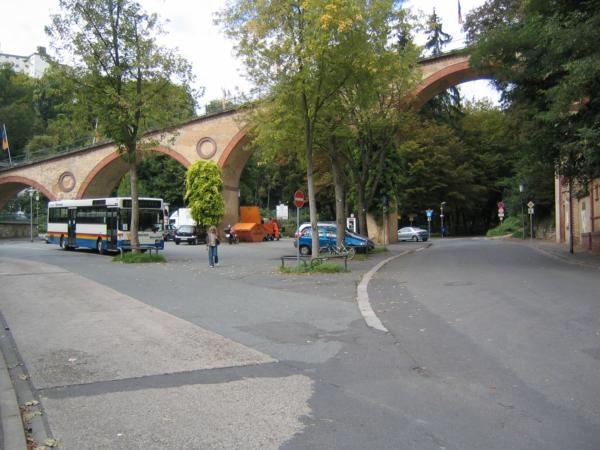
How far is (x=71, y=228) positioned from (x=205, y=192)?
13.6m

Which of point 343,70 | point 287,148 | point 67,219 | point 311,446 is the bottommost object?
point 311,446

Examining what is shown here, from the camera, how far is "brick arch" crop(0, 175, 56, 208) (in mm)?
53981

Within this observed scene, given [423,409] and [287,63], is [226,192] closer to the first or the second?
[287,63]

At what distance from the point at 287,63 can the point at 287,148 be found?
5318 millimetres

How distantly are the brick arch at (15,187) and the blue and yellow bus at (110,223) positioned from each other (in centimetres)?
2433

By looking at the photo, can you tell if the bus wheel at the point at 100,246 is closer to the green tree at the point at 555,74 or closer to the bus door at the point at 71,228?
the bus door at the point at 71,228

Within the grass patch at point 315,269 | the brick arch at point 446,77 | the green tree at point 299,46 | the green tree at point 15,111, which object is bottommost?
the grass patch at point 315,269

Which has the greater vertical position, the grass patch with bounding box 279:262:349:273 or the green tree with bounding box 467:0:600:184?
the green tree with bounding box 467:0:600:184

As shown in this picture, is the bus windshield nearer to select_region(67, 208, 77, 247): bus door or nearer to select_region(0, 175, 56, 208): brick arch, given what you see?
select_region(67, 208, 77, 247): bus door

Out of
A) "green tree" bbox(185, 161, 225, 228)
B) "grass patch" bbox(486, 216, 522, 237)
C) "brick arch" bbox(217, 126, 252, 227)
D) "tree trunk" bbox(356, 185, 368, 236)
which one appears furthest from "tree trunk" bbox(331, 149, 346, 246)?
"grass patch" bbox(486, 216, 522, 237)

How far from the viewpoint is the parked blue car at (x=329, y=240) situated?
2647 centimetres

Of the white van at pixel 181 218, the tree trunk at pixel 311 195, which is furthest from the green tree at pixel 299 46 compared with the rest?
the white van at pixel 181 218

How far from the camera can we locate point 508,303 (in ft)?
34.1

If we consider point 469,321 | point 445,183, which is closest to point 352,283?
point 469,321
